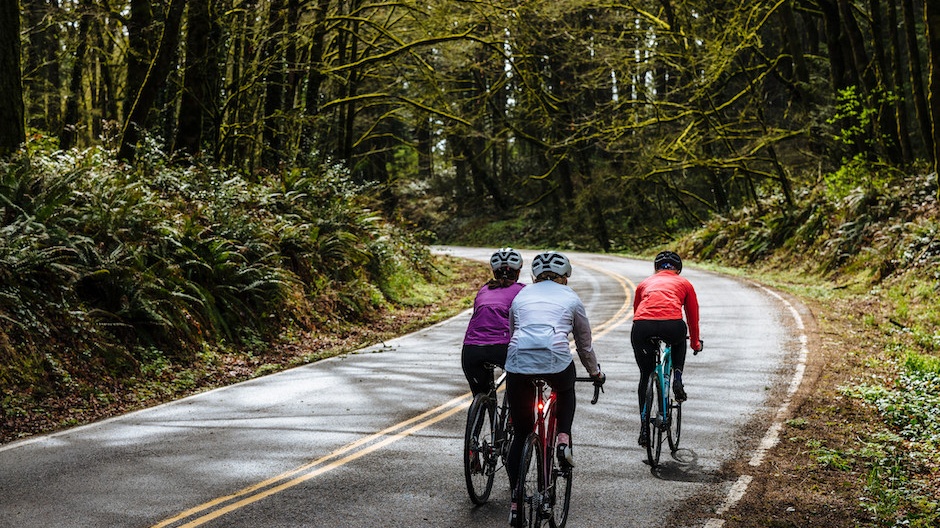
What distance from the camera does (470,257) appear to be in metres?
40.0

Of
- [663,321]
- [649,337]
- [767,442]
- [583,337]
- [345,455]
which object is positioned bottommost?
[767,442]

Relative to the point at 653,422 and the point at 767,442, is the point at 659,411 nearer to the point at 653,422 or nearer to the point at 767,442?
the point at 653,422

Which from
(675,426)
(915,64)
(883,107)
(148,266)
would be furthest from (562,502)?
(883,107)

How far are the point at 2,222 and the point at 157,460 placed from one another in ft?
19.3

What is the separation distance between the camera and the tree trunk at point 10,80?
13.3m

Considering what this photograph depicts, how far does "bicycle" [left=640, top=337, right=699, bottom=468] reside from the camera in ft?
25.3

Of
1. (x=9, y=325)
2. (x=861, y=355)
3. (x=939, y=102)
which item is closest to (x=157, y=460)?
(x=9, y=325)

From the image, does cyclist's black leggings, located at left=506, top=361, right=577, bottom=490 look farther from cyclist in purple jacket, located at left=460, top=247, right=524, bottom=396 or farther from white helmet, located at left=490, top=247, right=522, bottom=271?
white helmet, located at left=490, top=247, right=522, bottom=271

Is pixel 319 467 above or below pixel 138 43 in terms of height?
below

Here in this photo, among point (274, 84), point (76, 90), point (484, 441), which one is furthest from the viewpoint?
point (76, 90)

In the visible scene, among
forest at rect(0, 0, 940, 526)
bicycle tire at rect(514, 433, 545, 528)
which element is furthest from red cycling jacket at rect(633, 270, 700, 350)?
bicycle tire at rect(514, 433, 545, 528)

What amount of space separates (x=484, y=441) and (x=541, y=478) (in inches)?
38.4

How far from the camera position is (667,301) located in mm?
7996

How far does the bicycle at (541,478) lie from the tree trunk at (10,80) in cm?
1100
